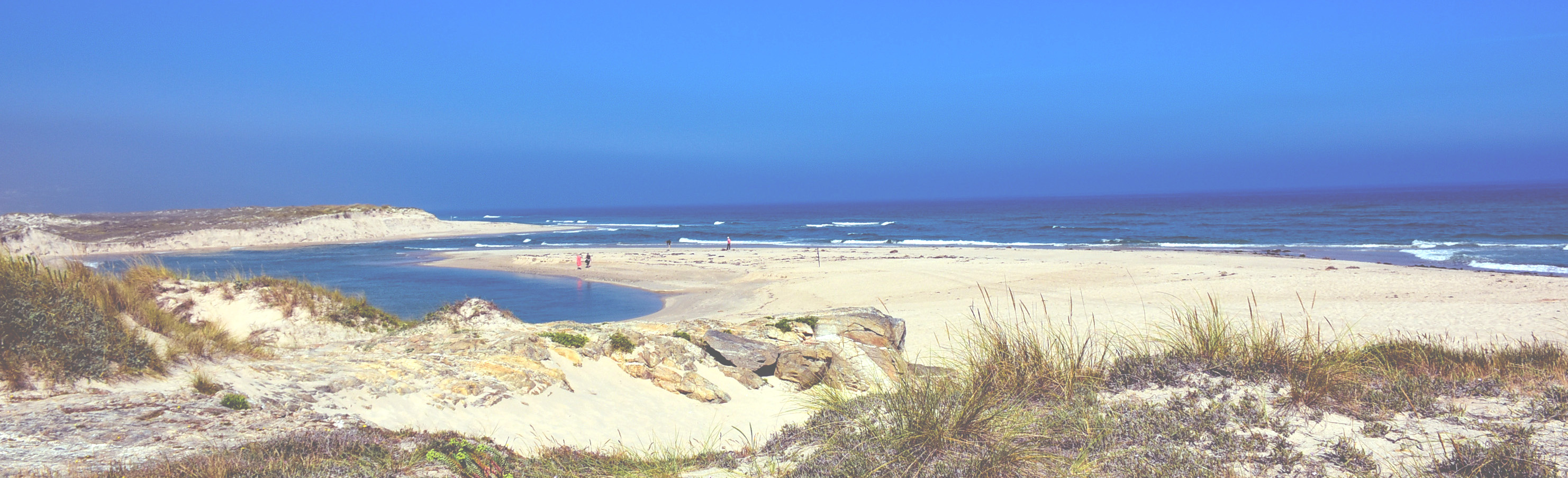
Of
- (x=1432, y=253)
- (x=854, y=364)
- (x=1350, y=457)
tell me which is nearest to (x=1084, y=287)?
(x=854, y=364)

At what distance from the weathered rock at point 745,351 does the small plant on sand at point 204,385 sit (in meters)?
4.76

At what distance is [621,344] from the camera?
7.88 m

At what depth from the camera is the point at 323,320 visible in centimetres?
948

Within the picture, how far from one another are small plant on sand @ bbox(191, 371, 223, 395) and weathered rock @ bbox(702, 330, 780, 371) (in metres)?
4.76

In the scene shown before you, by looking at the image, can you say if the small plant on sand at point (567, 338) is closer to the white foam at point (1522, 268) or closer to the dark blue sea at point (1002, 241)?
the dark blue sea at point (1002, 241)

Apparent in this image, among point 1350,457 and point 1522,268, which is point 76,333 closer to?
point 1350,457

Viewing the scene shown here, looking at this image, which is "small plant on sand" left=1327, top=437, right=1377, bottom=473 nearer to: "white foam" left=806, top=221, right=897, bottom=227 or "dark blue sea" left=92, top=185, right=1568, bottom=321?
"dark blue sea" left=92, top=185, right=1568, bottom=321

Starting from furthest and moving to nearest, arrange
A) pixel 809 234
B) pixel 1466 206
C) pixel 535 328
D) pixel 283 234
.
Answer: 1. pixel 1466 206
2. pixel 809 234
3. pixel 283 234
4. pixel 535 328

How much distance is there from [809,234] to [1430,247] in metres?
37.4

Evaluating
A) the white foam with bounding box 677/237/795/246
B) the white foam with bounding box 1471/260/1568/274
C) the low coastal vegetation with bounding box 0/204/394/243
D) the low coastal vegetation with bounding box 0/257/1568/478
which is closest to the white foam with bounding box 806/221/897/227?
the white foam with bounding box 677/237/795/246

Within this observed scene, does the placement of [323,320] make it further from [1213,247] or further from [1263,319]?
[1213,247]

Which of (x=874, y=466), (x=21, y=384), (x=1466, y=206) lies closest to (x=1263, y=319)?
(x=874, y=466)

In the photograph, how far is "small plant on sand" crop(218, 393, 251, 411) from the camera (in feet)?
15.0

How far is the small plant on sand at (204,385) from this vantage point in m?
4.71
